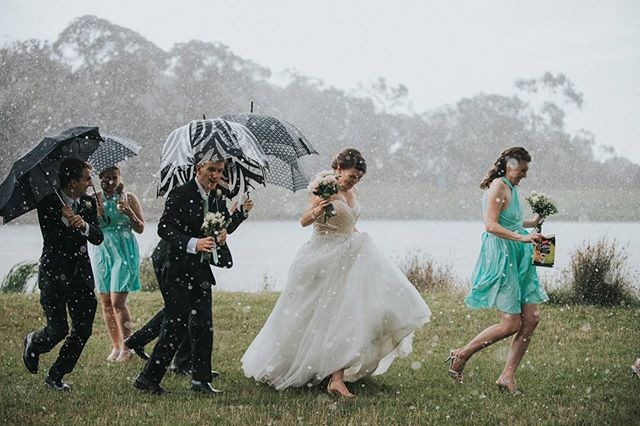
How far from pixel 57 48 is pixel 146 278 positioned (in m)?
27.0

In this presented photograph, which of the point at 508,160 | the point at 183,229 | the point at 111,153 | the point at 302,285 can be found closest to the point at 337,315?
the point at 302,285

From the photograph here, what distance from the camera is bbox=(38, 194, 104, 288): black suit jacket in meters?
5.24

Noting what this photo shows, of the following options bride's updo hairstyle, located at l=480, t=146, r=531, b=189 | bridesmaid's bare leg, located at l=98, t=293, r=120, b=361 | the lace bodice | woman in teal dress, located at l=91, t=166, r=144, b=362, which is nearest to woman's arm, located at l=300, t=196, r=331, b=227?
the lace bodice

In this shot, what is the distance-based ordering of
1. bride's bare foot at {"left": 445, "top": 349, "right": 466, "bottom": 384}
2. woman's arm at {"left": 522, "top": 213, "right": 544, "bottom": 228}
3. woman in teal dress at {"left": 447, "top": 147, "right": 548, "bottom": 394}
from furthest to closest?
bride's bare foot at {"left": 445, "top": 349, "right": 466, "bottom": 384}
woman's arm at {"left": 522, "top": 213, "right": 544, "bottom": 228}
woman in teal dress at {"left": 447, "top": 147, "right": 548, "bottom": 394}

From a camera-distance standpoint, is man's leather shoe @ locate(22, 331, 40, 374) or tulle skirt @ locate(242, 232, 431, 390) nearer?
tulle skirt @ locate(242, 232, 431, 390)

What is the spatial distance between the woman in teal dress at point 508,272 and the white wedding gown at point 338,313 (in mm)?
578

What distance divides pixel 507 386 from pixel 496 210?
1370mm

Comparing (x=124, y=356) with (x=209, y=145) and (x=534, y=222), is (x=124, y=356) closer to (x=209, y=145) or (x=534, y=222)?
(x=209, y=145)

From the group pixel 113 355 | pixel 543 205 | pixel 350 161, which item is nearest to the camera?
pixel 350 161

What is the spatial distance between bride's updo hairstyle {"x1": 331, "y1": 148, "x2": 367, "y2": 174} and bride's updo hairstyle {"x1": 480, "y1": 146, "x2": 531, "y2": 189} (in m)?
1.00

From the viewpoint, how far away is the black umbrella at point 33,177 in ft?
16.4

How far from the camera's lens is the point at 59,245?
529 centimetres

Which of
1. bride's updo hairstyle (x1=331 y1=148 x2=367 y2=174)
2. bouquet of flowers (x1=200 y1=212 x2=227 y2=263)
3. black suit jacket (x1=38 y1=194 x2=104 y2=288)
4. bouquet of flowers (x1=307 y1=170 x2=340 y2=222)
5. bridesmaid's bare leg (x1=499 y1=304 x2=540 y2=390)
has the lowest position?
bridesmaid's bare leg (x1=499 y1=304 x2=540 y2=390)

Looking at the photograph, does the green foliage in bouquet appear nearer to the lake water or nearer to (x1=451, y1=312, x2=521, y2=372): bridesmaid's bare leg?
(x1=451, y1=312, x2=521, y2=372): bridesmaid's bare leg
